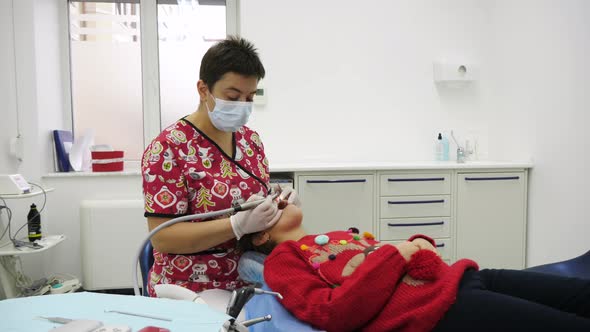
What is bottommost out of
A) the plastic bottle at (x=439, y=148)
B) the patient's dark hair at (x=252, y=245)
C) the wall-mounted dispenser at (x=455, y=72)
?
the patient's dark hair at (x=252, y=245)

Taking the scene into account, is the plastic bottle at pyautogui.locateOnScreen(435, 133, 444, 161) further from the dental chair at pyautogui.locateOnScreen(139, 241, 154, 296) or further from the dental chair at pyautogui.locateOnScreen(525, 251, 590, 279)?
the dental chair at pyautogui.locateOnScreen(139, 241, 154, 296)

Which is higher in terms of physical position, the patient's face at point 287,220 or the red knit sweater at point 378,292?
the patient's face at point 287,220

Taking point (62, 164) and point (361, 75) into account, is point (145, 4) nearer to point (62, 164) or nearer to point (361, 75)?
point (62, 164)

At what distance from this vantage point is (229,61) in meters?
1.17

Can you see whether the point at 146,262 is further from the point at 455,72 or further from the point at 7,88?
the point at 455,72

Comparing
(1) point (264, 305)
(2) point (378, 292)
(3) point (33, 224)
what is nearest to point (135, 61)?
(3) point (33, 224)

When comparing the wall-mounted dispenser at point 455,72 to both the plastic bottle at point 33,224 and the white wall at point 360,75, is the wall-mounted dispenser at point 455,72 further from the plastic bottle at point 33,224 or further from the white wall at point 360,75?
the plastic bottle at point 33,224

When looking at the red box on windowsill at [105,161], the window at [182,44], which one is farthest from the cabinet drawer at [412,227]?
the red box on windowsill at [105,161]

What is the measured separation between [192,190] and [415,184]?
5.83 feet

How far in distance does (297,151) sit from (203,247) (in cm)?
198

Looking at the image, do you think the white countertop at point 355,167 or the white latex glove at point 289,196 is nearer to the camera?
the white latex glove at point 289,196

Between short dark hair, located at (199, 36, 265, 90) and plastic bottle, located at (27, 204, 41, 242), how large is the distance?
5.71 feet

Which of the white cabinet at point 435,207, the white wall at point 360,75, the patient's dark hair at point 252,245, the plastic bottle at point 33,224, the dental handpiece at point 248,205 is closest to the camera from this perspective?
the dental handpiece at point 248,205

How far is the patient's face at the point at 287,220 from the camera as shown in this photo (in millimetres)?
1379
